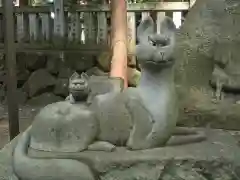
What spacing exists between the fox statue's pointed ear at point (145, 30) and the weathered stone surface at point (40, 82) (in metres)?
2.71

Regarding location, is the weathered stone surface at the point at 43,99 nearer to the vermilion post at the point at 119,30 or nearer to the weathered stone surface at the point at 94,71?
the weathered stone surface at the point at 94,71

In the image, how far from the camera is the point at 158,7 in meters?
3.70

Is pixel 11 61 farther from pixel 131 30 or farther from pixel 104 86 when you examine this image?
pixel 131 30

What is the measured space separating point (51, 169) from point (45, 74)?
280 centimetres

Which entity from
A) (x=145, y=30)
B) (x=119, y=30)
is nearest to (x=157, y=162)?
(x=145, y=30)

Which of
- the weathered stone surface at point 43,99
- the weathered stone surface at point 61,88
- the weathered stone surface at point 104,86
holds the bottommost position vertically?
the weathered stone surface at point 43,99

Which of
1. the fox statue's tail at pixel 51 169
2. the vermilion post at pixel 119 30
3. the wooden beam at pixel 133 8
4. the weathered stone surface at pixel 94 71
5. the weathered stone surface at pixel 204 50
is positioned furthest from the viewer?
the weathered stone surface at pixel 94 71

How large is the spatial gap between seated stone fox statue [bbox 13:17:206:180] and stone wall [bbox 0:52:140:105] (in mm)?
2521

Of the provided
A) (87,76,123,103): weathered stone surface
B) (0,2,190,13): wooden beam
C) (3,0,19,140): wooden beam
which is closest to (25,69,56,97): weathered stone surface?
(0,2,190,13): wooden beam

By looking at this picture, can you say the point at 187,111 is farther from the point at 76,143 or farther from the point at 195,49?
the point at 76,143

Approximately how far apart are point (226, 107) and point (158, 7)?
1880mm

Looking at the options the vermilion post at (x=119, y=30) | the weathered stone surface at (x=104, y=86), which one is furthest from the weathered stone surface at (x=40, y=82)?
the weathered stone surface at (x=104, y=86)

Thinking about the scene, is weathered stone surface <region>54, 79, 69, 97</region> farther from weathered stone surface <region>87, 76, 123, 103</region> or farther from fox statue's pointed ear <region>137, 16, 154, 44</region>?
fox statue's pointed ear <region>137, 16, 154, 44</region>

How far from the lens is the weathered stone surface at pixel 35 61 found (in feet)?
13.9
